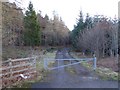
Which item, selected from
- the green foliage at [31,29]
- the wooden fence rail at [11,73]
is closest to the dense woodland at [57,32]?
the green foliage at [31,29]

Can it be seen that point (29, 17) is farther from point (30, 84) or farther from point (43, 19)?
point (30, 84)

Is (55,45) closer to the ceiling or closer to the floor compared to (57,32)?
closer to the floor

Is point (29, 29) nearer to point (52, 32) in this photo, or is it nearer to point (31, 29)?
point (31, 29)

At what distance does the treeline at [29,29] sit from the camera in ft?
50.6

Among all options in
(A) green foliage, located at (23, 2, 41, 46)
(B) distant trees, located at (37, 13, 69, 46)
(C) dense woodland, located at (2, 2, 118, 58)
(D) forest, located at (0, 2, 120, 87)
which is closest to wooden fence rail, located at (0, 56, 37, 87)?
(D) forest, located at (0, 2, 120, 87)

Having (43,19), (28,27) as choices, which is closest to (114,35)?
Answer: (28,27)

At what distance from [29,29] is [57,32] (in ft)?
71.0

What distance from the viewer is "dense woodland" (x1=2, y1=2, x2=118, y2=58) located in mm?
16141

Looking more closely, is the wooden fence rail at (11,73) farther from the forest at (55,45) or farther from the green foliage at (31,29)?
the green foliage at (31,29)

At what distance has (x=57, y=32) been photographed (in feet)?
222

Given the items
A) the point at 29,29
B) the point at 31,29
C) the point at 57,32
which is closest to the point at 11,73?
the point at 29,29

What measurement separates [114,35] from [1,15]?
53.3 feet

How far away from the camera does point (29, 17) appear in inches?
1881

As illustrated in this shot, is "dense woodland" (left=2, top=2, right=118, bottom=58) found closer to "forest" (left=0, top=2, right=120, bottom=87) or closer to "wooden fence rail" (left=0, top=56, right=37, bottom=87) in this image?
"forest" (left=0, top=2, right=120, bottom=87)
